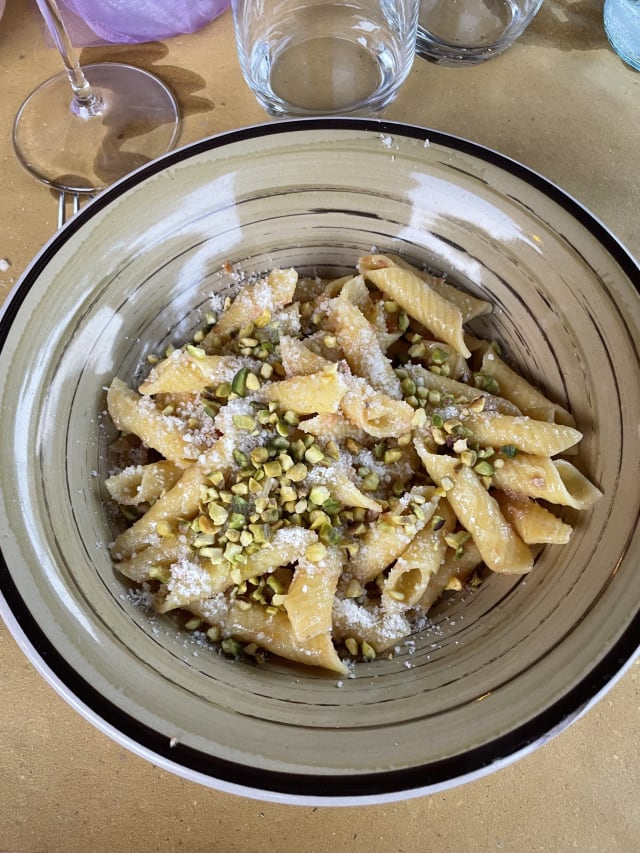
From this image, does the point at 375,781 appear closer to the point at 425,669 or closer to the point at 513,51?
the point at 425,669

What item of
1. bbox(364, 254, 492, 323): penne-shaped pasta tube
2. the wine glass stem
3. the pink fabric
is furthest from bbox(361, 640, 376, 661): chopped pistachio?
the pink fabric

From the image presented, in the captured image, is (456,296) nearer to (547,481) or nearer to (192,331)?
(547,481)

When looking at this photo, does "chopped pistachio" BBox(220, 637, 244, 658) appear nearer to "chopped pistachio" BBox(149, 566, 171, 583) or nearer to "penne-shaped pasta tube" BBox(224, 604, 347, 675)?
"penne-shaped pasta tube" BBox(224, 604, 347, 675)

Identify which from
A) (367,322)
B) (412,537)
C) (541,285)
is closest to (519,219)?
(541,285)

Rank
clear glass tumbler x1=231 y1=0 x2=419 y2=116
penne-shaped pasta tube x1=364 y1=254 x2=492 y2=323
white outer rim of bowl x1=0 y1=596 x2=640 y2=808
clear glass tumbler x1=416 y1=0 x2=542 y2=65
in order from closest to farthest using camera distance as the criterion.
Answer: white outer rim of bowl x1=0 y1=596 x2=640 y2=808, penne-shaped pasta tube x1=364 y1=254 x2=492 y2=323, clear glass tumbler x1=231 y1=0 x2=419 y2=116, clear glass tumbler x1=416 y1=0 x2=542 y2=65

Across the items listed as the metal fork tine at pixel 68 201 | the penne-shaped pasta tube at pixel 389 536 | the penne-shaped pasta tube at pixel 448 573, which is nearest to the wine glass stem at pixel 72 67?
the metal fork tine at pixel 68 201

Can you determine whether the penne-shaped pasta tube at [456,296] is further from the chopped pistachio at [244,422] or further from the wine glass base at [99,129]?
the wine glass base at [99,129]
